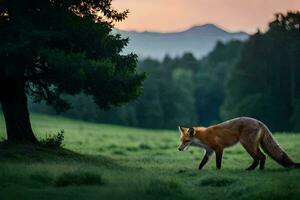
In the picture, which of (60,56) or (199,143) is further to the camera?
(60,56)

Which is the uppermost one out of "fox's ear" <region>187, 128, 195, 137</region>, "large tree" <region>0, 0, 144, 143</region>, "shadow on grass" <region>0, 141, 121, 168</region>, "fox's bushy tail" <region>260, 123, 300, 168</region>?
"large tree" <region>0, 0, 144, 143</region>

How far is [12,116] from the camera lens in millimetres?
24016

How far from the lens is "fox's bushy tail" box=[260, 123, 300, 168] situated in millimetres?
Result: 18125

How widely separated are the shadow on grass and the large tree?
4.69 ft

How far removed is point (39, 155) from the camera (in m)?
21.6

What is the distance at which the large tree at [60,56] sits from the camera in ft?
70.3

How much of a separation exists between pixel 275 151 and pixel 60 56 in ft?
26.4

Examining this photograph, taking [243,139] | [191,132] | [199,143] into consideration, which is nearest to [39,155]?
[191,132]

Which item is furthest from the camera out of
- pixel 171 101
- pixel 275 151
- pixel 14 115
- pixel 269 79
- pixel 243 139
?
pixel 171 101

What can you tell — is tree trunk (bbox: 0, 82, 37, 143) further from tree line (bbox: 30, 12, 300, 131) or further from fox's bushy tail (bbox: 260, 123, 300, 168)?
tree line (bbox: 30, 12, 300, 131)

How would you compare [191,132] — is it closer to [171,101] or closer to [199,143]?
[199,143]

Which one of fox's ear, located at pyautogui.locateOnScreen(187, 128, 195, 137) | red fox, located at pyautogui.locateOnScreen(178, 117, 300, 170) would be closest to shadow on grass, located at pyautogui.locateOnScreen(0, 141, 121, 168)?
fox's ear, located at pyautogui.locateOnScreen(187, 128, 195, 137)

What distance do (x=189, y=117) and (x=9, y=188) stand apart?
317 feet

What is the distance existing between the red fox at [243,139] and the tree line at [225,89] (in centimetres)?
2820
